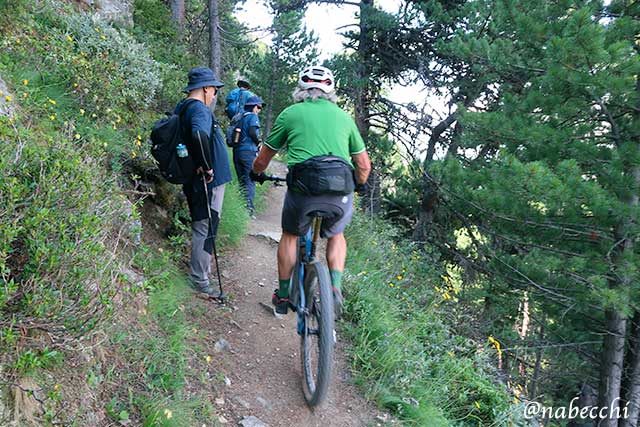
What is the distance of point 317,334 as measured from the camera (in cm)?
321

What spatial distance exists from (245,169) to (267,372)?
13.7 ft

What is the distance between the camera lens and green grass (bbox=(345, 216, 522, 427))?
3.89 metres

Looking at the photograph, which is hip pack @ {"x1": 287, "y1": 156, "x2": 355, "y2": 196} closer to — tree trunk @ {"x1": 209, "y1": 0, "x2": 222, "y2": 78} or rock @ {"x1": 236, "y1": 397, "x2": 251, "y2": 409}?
rock @ {"x1": 236, "y1": 397, "x2": 251, "y2": 409}

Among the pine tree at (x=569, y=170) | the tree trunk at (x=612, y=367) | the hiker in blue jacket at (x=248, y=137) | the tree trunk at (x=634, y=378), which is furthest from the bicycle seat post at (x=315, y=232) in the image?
the tree trunk at (x=612, y=367)

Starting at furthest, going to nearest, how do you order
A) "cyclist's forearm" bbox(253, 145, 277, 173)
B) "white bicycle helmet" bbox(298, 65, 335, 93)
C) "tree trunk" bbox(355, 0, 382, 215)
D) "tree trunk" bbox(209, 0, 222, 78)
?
1. "tree trunk" bbox(355, 0, 382, 215)
2. "tree trunk" bbox(209, 0, 222, 78)
3. "cyclist's forearm" bbox(253, 145, 277, 173)
4. "white bicycle helmet" bbox(298, 65, 335, 93)

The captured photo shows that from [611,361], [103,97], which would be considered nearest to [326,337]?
[103,97]

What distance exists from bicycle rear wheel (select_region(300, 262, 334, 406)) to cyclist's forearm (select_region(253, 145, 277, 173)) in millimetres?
894

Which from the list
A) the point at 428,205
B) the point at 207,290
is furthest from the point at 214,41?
the point at 207,290

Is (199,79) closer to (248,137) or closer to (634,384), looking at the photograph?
(248,137)

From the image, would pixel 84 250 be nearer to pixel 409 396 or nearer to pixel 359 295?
pixel 409 396

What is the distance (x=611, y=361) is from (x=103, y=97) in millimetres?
7588

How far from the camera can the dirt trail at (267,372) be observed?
3.34 m

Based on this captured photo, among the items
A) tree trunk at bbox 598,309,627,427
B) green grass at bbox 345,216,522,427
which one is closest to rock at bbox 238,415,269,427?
green grass at bbox 345,216,522,427

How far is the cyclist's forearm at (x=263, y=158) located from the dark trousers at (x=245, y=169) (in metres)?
3.44
